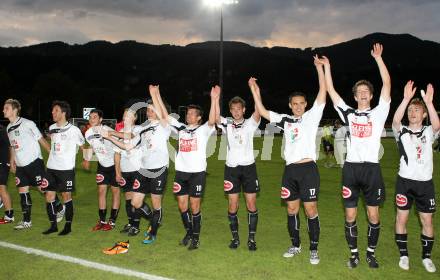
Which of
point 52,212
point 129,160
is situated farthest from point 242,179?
point 52,212

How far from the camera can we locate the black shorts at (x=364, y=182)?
5707 millimetres

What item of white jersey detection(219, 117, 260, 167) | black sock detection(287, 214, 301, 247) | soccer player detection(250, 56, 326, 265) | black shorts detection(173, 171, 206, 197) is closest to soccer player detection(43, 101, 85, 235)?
black shorts detection(173, 171, 206, 197)

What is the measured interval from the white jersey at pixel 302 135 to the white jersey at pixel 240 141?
2.24 ft

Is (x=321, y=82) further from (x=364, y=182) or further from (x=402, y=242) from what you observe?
(x=402, y=242)

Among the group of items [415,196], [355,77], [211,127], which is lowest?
[415,196]

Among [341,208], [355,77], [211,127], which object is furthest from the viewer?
[355,77]

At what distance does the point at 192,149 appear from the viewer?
22.2 feet

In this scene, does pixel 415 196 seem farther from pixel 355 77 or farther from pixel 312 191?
pixel 355 77

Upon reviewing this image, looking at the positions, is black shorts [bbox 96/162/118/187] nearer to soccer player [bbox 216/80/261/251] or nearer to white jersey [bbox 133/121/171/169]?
white jersey [bbox 133/121/171/169]

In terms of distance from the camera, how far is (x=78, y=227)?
323 inches

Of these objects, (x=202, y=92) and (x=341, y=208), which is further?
(x=202, y=92)

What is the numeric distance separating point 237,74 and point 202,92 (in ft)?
104

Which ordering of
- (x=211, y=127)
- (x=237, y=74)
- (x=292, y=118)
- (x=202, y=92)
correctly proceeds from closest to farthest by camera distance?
(x=292, y=118) → (x=211, y=127) → (x=202, y=92) → (x=237, y=74)

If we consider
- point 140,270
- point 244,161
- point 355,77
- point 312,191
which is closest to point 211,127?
point 244,161
